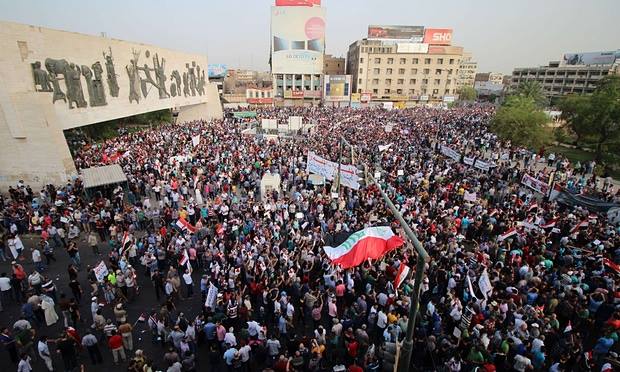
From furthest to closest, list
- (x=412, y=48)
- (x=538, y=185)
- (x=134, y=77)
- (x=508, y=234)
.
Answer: (x=412, y=48) → (x=134, y=77) → (x=538, y=185) → (x=508, y=234)

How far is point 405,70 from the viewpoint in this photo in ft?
295

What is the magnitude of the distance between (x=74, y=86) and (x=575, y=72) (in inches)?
4512

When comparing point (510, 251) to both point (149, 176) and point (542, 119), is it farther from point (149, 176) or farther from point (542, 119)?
point (542, 119)

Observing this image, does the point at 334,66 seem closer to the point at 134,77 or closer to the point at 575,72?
the point at 575,72

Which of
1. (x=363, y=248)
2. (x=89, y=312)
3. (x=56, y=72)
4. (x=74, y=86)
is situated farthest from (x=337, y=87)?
(x=89, y=312)

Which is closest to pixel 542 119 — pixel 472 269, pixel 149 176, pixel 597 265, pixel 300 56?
pixel 597 265

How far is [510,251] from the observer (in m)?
11.5

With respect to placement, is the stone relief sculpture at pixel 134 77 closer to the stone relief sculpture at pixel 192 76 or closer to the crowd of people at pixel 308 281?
the stone relief sculpture at pixel 192 76

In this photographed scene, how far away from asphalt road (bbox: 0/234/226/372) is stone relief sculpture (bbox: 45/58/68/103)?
42.6ft

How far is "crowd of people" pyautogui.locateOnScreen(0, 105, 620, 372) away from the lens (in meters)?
7.49

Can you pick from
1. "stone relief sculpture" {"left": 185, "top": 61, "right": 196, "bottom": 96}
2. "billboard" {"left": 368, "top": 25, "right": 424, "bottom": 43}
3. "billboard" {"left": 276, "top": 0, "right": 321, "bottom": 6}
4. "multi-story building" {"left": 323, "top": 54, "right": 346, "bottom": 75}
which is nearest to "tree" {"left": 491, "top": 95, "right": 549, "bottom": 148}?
"stone relief sculpture" {"left": 185, "top": 61, "right": 196, "bottom": 96}

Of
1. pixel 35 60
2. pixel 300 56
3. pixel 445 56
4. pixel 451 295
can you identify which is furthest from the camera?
pixel 445 56

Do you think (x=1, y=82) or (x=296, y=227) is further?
(x=1, y=82)

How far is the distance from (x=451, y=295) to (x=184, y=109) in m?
46.0
